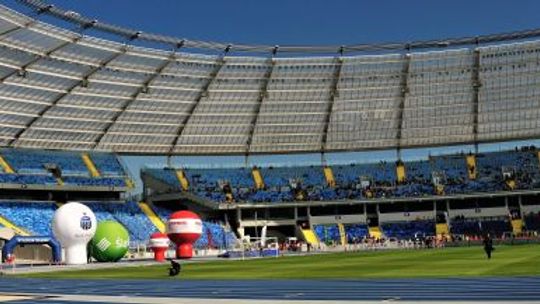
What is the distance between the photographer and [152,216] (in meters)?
81.4

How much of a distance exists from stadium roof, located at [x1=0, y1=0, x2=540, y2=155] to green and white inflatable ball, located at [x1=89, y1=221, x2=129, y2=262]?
15.3 metres

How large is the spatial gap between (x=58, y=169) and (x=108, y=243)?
28.4m

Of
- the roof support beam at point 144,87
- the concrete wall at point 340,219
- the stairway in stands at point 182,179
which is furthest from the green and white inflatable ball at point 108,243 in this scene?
the concrete wall at point 340,219

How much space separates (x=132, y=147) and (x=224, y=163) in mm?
13272

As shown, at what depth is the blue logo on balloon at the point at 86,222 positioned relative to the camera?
1964 inches

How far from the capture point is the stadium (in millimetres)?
57750

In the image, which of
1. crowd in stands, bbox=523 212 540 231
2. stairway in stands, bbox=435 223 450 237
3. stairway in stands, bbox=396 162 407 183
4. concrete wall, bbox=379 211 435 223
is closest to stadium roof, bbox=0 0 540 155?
stairway in stands, bbox=396 162 407 183

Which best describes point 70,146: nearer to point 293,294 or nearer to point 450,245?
point 450,245

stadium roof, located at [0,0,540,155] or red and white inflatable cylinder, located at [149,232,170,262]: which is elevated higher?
stadium roof, located at [0,0,540,155]

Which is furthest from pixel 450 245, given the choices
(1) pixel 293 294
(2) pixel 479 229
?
(1) pixel 293 294

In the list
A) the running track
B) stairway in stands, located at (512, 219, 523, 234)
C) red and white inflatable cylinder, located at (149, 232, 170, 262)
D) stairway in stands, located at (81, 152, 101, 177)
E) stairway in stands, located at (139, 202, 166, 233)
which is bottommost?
the running track

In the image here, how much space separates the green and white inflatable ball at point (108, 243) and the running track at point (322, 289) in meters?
25.3

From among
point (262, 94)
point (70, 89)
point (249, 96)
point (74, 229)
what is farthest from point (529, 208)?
point (74, 229)

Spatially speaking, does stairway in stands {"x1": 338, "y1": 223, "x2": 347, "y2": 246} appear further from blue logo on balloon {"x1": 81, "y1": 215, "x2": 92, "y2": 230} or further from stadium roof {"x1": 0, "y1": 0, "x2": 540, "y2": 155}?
blue logo on balloon {"x1": 81, "y1": 215, "x2": 92, "y2": 230}
